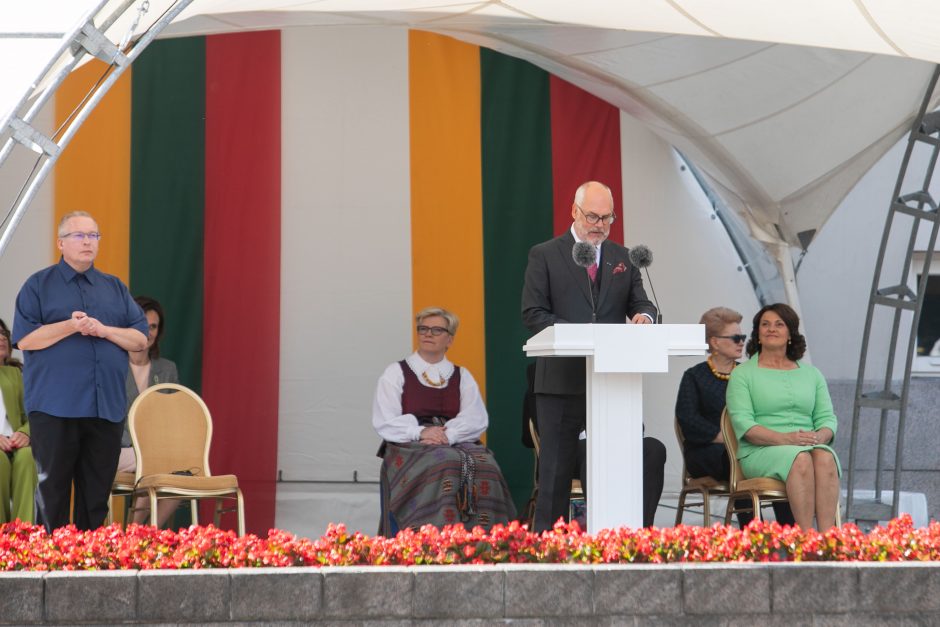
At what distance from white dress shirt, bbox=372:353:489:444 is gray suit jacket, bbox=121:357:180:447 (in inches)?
35.9

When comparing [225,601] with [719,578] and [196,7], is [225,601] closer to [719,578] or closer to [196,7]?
[719,578]

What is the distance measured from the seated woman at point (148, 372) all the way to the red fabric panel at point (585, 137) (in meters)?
2.18

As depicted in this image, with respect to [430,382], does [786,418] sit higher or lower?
lower

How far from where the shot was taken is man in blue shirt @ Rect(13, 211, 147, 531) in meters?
3.95

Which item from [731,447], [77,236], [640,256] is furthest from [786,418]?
[77,236]

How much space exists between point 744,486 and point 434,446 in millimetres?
1269

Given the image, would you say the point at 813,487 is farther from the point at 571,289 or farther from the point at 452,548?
the point at 452,548

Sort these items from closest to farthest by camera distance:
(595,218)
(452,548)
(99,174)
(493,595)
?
(493,595) → (452,548) → (595,218) → (99,174)

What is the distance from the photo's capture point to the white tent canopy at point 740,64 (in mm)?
4121

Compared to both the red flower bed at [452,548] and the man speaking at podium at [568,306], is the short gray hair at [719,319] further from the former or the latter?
the red flower bed at [452,548]

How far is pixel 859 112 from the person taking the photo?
5281mm

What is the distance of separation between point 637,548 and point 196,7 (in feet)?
7.92

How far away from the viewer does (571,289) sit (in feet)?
12.9

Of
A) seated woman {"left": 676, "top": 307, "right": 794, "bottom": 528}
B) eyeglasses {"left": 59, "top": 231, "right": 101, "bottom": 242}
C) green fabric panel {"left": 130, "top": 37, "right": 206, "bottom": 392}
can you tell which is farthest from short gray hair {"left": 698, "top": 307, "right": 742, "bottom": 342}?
eyeglasses {"left": 59, "top": 231, "right": 101, "bottom": 242}
